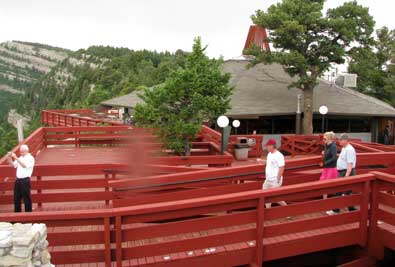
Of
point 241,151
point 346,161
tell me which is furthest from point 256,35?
point 346,161

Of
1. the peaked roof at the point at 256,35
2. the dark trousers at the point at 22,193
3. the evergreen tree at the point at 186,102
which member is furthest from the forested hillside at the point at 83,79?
the dark trousers at the point at 22,193

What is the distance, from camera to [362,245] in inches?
209

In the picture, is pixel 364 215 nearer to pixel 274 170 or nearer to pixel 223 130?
pixel 274 170

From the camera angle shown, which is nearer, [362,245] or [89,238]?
[89,238]

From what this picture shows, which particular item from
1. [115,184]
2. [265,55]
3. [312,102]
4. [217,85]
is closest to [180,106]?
[217,85]

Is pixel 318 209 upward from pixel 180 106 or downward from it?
downward

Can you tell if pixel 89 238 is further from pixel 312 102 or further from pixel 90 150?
pixel 312 102

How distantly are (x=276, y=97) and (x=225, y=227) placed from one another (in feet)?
55.4

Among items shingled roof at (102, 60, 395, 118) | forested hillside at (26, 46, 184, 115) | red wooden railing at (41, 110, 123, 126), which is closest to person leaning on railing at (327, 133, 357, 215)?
shingled roof at (102, 60, 395, 118)

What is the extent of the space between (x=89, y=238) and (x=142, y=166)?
10.1 feet

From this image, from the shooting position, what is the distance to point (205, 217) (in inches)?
205

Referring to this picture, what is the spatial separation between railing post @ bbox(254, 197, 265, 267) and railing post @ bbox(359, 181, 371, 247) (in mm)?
1350

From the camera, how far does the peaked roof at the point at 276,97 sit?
19.4 meters

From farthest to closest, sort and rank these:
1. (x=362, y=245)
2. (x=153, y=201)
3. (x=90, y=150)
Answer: (x=90, y=150), (x=153, y=201), (x=362, y=245)
